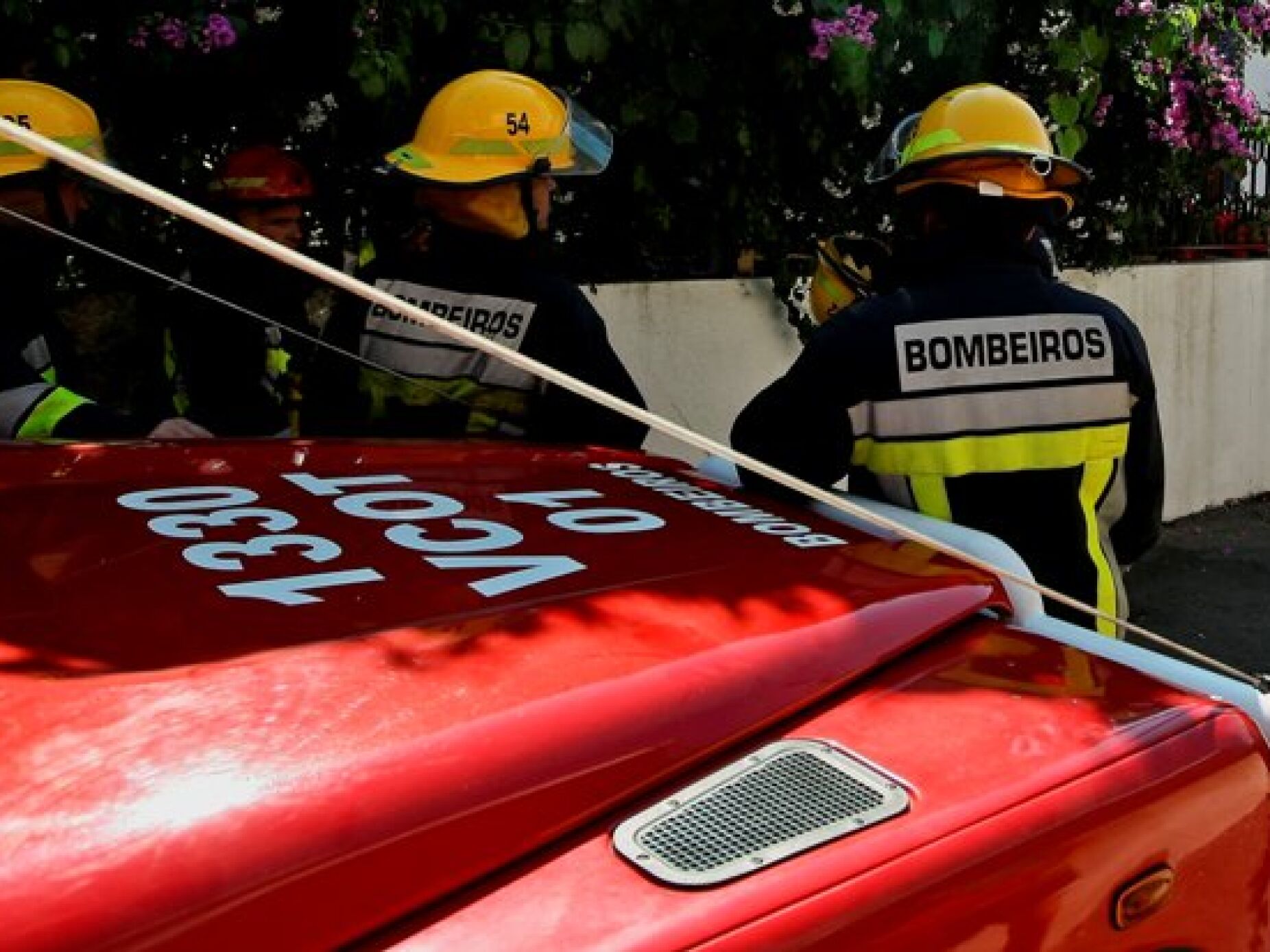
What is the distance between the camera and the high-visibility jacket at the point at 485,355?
10.6ft

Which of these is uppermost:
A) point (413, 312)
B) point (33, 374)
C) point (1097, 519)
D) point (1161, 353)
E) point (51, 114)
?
point (51, 114)

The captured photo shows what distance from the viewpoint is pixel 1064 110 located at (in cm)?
544

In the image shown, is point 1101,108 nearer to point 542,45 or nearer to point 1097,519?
point 542,45

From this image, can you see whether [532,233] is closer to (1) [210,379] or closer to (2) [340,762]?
(1) [210,379]

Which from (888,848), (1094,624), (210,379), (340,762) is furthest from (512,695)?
(210,379)

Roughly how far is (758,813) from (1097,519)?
1.61 metres

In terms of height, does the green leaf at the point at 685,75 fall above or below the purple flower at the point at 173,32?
below

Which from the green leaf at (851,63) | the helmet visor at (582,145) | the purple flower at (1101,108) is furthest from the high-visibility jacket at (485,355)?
the purple flower at (1101,108)

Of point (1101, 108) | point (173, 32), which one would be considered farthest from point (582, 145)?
point (1101, 108)

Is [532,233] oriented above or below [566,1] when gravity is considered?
below

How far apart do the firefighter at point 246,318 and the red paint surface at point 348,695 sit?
1.80 meters

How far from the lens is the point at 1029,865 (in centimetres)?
147

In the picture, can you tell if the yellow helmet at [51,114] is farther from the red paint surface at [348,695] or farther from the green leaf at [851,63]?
the green leaf at [851,63]

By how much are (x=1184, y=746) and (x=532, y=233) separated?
2.15 m
